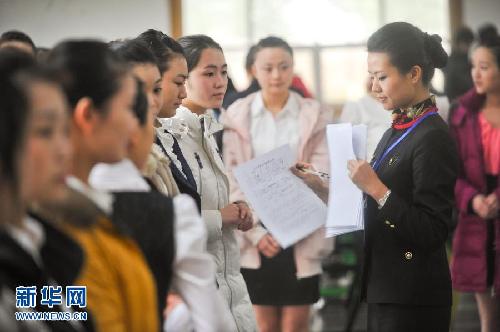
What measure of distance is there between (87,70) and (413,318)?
1406mm

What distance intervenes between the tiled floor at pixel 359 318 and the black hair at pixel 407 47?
8.06ft

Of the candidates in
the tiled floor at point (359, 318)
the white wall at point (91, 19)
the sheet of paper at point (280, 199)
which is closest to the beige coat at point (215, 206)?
the sheet of paper at point (280, 199)

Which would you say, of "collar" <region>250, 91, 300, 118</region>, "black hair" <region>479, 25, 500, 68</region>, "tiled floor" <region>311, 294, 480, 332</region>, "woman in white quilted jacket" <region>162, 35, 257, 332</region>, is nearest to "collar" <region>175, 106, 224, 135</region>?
"woman in white quilted jacket" <region>162, 35, 257, 332</region>

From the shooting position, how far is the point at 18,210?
1.22m

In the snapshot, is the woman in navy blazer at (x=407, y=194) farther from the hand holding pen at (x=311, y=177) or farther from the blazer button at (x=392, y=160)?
the hand holding pen at (x=311, y=177)

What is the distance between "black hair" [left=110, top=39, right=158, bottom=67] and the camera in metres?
2.12

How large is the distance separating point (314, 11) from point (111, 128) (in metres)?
6.57

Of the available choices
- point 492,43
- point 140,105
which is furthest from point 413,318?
point 492,43

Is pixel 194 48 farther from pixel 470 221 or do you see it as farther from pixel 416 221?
pixel 470 221

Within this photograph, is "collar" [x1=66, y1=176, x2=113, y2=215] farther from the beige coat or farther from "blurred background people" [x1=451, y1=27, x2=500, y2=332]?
"blurred background people" [x1=451, y1=27, x2=500, y2=332]

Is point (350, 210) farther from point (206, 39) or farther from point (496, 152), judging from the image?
point (496, 152)

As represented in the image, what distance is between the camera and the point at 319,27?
26.0ft

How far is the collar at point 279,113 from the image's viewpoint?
3990 millimetres

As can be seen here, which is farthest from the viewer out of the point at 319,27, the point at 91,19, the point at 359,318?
the point at 319,27
